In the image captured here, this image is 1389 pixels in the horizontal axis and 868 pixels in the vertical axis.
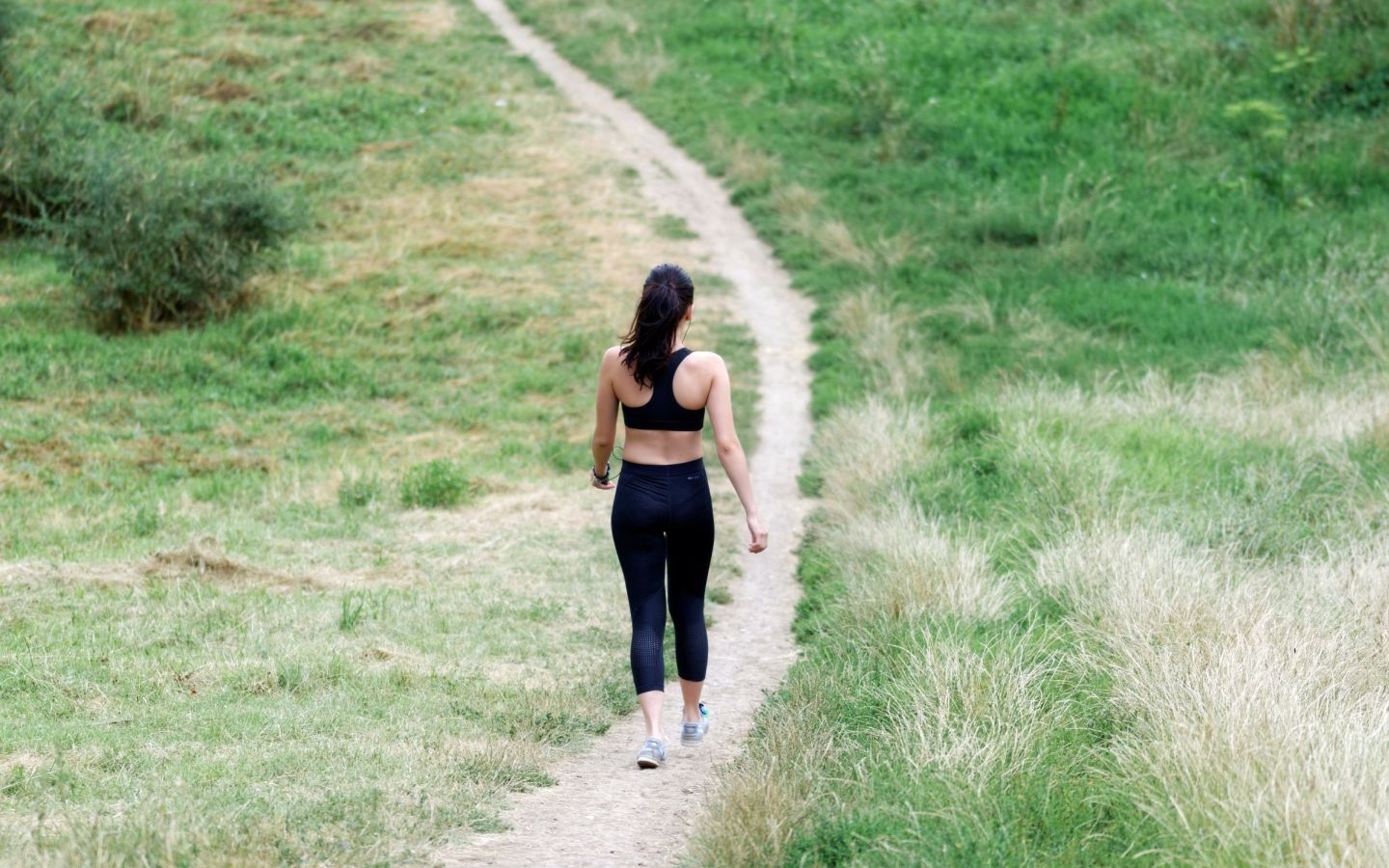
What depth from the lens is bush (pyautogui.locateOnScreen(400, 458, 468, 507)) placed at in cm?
1041

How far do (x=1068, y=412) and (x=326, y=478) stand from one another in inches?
237

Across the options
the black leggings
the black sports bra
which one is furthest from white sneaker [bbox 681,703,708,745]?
the black sports bra

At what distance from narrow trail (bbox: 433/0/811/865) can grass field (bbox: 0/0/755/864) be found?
7.3 inches

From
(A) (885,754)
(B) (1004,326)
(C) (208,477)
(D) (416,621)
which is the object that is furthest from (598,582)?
(B) (1004,326)

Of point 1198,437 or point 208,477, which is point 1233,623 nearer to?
point 1198,437

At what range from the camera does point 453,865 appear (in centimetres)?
446

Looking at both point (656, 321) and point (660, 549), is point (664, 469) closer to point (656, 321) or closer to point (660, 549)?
point (660, 549)

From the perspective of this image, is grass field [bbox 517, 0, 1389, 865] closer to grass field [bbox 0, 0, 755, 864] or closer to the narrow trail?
the narrow trail

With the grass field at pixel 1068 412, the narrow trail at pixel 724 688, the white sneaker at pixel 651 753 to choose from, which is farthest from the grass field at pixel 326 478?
the grass field at pixel 1068 412

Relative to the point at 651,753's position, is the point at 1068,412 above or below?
below

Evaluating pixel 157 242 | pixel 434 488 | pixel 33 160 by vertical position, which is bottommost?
pixel 434 488

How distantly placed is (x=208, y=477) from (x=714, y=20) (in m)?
18.3

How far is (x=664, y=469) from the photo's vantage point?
551 cm

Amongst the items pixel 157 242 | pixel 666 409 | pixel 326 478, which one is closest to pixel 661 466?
pixel 666 409
